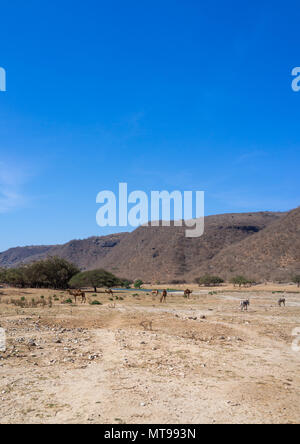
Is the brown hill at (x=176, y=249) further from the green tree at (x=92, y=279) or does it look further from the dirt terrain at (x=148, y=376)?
the dirt terrain at (x=148, y=376)

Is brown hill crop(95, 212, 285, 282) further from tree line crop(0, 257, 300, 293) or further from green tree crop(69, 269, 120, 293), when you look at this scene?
green tree crop(69, 269, 120, 293)

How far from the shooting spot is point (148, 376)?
8086 millimetres

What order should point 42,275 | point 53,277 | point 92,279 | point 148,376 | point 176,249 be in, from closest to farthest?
point 148,376 → point 92,279 → point 42,275 → point 53,277 → point 176,249

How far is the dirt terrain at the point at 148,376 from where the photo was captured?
5.93 meters

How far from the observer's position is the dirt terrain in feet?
19.4

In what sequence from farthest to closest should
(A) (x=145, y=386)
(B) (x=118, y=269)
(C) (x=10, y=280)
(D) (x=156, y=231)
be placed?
1. (D) (x=156, y=231)
2. (B) (x=118, y=269)
3. (C) (x=10, y=280)
4. (A) (x=145, y=386)

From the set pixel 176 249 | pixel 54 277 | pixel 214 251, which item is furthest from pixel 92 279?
pixel 214 251

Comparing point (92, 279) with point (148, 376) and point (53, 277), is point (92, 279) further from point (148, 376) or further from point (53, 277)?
point (148, 376)

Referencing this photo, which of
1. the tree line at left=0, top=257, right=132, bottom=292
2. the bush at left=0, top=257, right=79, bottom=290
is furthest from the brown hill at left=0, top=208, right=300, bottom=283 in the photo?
the tree line at left=0, top=257, right=132, bottom=292

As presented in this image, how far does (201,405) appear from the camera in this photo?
6.30 meters

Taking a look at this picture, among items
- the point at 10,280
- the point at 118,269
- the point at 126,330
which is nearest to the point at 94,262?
the point at 118,269

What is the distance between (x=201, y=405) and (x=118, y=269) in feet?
401

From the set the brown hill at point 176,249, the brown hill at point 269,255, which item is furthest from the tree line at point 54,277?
the brown hill at point 176,249
